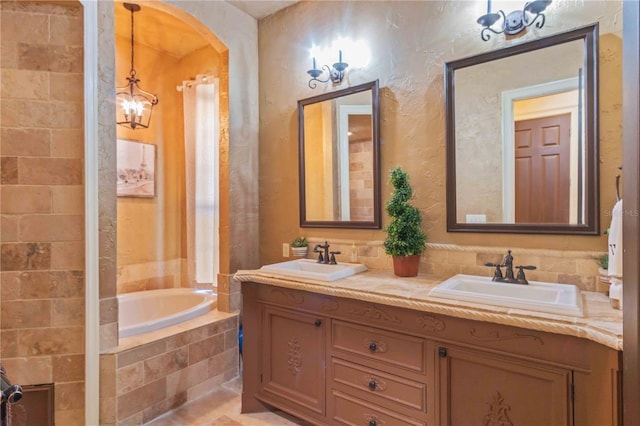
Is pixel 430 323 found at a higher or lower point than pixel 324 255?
lower

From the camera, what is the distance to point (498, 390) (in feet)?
4.30

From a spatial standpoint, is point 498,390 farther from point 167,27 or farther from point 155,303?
point 167,27

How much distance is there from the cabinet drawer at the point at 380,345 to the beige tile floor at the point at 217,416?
2.39 ft

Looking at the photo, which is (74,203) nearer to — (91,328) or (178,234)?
(91,328)

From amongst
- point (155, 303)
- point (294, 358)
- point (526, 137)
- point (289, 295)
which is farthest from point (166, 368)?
point (526, 137)

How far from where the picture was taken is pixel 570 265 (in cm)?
160

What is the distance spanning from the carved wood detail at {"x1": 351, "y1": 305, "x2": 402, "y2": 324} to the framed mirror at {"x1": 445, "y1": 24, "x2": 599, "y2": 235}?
0.68 m

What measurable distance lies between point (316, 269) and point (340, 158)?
0.80 m

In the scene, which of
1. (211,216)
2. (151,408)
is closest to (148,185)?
(211,216)

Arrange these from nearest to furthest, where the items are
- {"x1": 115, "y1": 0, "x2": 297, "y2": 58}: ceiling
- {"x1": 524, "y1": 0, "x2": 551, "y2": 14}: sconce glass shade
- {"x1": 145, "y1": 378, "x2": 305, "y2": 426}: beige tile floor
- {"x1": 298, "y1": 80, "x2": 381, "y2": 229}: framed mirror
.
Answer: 1. {"x1": 524, "y1": 0, "x2": 551, "y2": 14}: sconce glass shade
2. {"x1": 145, "y1": 378, "x2": 305, "y2": 426}: beige tile floor
3. {"x1": 298, "y1": 80, "x2": 381, "y2": 229}: framed mirror
4. {"x1": 115, "y1": 0, "x2": 297, "y2": 58}: ceiling

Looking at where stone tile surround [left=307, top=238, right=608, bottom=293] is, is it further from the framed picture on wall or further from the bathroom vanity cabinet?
the framed picture on wall

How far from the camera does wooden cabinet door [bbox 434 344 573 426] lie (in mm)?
1200

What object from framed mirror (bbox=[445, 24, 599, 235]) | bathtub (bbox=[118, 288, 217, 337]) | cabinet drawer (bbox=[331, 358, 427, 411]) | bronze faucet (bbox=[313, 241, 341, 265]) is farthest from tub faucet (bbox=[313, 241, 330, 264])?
bathtub (bbox=[118, 288, 217, 337])

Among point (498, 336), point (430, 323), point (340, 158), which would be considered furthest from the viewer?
point (340, 158)
